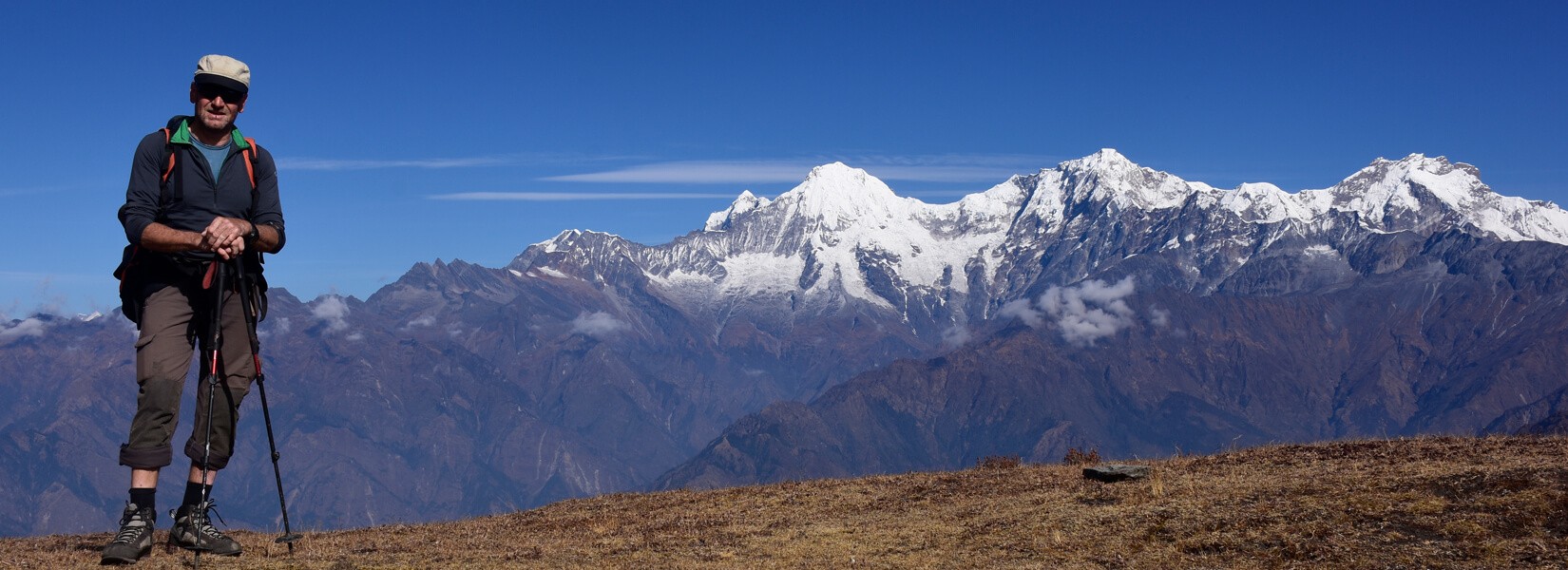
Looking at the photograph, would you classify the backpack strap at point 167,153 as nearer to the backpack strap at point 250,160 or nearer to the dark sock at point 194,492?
the backpack strap at point 250,160

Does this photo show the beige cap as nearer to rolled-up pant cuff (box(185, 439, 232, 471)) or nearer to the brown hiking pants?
the brown hiking pants

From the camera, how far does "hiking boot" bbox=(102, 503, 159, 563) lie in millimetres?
13039

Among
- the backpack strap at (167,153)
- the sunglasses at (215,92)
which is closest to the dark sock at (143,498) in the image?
the backpack strap at (167,153)

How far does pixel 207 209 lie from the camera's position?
1287 cm

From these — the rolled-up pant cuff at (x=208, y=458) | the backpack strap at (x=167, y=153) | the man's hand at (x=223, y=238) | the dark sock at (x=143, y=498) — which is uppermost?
the backpack strap at (x=167, y=153)

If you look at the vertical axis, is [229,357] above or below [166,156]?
below

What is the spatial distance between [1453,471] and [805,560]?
28.8 ft

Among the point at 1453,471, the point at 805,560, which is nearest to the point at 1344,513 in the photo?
the point at 1453,471

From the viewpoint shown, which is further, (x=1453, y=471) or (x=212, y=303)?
(x=1453, y=471)

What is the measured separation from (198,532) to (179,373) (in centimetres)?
180

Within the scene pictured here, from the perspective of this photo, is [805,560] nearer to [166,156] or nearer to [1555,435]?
[166,156]

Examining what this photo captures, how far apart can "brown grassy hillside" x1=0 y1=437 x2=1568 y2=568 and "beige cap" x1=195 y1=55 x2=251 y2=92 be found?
16.0ft

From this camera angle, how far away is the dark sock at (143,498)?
13000 millimetres

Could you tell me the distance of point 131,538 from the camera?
13156 millimetres
